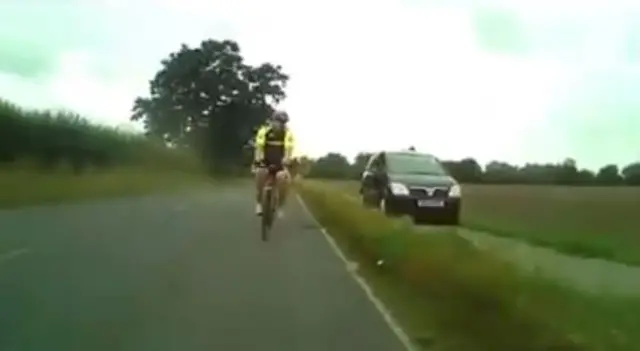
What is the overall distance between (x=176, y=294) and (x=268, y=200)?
857 cm

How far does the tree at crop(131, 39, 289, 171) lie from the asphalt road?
280 ft

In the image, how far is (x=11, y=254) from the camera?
15781 mm

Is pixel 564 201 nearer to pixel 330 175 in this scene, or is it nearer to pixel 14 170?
pixel 14 170

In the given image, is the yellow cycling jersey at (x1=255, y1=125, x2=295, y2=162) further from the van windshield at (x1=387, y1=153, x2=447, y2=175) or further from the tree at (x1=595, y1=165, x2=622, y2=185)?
the tree at (x1=595, y1=165, x2=622, y2=185)

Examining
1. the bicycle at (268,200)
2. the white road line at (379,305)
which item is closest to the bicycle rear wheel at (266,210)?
the bicycle at (268,200)

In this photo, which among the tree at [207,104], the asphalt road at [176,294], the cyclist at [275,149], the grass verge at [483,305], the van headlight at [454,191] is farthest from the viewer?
the tree at [207,104]

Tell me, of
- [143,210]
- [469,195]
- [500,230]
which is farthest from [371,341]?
[469,195]

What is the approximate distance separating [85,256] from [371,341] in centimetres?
755

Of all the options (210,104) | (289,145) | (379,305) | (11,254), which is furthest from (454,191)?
(210,104)

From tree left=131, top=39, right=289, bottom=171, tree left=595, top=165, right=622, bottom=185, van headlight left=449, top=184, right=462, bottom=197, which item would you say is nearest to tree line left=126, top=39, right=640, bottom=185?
A: tree left=131, top=39, right=289, bottom=171

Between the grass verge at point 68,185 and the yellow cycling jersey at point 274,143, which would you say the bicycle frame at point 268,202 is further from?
the grass verge at point 68,185

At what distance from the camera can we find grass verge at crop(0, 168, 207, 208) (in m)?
39.5

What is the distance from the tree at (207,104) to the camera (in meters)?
107

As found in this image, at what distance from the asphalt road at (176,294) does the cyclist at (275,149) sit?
1.20 m
